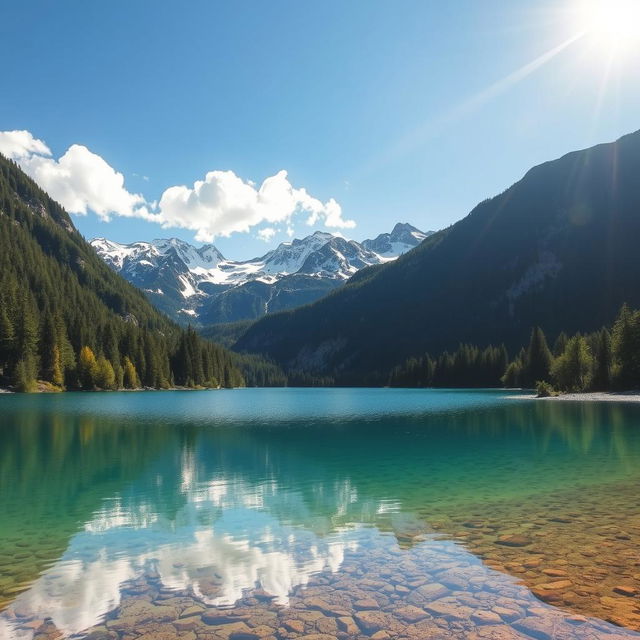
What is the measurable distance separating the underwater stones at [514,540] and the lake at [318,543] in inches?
2.7

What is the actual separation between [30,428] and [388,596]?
156 ft

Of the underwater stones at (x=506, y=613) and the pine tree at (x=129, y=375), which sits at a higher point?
the pine tree at (x=129, y=375)

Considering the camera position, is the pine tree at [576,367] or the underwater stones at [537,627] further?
the pine tree at [576,367]

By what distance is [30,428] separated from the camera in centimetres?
4897

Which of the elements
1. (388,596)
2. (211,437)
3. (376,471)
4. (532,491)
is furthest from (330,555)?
(211,437)

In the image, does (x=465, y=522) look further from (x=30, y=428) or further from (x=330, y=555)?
(x=30, y=428)

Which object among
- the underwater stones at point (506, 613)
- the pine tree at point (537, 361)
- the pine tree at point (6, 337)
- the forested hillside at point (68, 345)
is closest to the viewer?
the underwater stones at point (506, 613)

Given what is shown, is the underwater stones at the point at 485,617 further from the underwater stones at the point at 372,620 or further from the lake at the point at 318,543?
the underwater stones at the point at 372,620

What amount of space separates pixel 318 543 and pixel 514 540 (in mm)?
6539

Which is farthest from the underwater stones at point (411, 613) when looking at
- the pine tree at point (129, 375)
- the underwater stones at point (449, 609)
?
the pine tree at point (129, 375)

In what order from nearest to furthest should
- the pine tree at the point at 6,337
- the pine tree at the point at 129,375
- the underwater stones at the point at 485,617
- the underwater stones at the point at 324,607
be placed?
the underwater stones at the point at 485,617
the underwater stones at the point at 324,607
the pine tree at the point at 6,337
the pine tree at the point at 129,375

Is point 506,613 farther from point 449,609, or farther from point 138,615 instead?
point 138,615

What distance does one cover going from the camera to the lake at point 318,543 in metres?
11.1

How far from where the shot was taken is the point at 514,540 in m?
16.6
